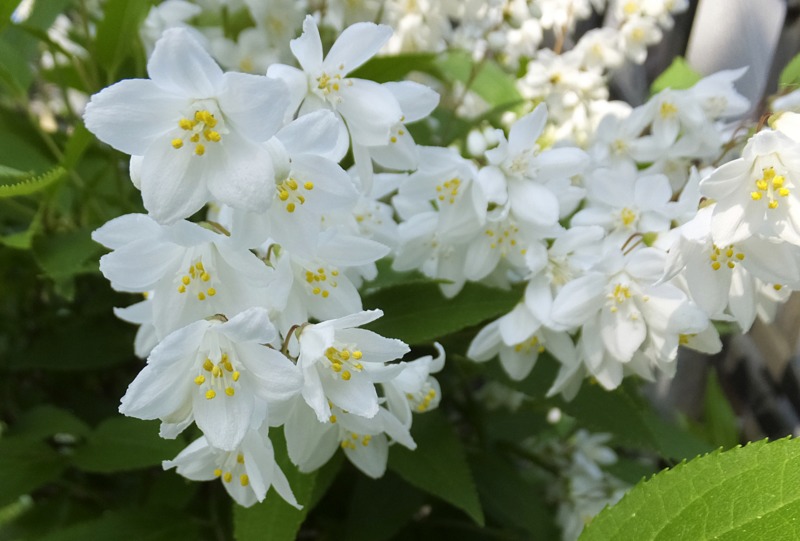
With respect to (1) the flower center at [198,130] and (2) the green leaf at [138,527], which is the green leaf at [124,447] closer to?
(2) the green leaf at [138,527]

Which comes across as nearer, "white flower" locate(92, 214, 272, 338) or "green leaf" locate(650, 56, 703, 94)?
"white flower" locate(92, 214, 272, 338)

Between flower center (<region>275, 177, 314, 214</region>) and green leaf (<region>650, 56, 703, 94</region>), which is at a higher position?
flower center (<region>275, 177, 314, 214</region>)

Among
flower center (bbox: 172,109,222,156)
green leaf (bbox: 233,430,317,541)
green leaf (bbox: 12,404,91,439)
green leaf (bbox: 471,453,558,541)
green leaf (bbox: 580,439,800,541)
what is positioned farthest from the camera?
green leaf (bbox: 471,453,558,541)

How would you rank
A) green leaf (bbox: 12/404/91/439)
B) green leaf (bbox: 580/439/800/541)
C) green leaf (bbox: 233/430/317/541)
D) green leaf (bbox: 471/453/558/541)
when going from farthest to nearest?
green leaf (bbox: 471/453/558/541) < green leaf (bbox: 12/404/91/439) < green leaf (bbox: 233/430/317/541) < green leaf (bbox: 580/439/800/541)

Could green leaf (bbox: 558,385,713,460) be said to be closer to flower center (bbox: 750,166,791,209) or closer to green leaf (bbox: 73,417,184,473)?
flower center (bbox: 750,166,791,209)

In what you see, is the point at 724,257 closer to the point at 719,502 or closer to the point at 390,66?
the point at 719,502

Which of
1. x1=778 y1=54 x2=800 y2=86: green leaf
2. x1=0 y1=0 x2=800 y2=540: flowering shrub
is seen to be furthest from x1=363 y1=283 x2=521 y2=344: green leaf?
x1=778 y1=54 x2=800 y2=86: green leaf

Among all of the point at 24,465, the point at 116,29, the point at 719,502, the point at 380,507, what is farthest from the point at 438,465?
the point at 116,29

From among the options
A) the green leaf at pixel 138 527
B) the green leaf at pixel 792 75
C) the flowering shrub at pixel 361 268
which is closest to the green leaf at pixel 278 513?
the flowering shrub at pixel 361 268
